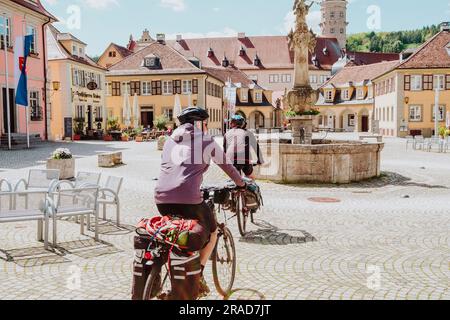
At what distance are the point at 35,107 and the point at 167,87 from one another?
21292mm

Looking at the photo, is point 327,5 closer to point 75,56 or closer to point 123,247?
point 75,56

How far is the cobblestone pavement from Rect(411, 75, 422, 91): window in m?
37.5

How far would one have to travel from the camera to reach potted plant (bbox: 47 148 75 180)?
1501 cm

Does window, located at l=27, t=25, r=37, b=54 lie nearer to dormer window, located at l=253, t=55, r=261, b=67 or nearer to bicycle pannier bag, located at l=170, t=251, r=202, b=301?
bicycle pannier bag, located at l=170, t=251, r=202, b=301

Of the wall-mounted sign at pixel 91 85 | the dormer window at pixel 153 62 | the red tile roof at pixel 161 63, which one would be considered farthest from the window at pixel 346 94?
the wall-mounted sign at pixel 91 85

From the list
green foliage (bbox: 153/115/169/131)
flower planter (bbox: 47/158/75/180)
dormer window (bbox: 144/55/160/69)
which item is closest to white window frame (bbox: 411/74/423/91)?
green foliage (bbox: 153/115/169/131)

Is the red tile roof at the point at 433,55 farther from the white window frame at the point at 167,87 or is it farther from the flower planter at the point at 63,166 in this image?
the flower planter at the point at 63,166

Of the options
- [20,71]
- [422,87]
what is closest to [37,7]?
[20,71]

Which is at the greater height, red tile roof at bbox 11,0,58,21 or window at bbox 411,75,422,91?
red tile roof at bbox 11,0,58,21

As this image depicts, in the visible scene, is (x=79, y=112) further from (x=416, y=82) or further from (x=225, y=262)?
(x=225, y=262)

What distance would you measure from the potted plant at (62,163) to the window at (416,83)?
3883cm

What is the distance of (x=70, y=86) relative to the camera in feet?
130

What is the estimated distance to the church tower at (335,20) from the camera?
110 m

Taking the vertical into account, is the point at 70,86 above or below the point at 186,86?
below
